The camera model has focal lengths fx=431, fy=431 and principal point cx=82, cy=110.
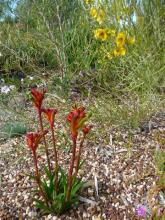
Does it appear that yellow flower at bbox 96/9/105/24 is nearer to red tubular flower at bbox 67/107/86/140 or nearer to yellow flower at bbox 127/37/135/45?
yellow flower at bbox 127/37/135/45

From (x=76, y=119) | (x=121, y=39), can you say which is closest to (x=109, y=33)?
(x=121, y=39)

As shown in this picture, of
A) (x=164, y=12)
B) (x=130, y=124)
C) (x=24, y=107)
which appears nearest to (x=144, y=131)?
(x=130, y=124)

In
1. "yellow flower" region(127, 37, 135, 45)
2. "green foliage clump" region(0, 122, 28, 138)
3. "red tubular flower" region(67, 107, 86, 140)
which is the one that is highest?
"yellow flower" region(127, 37, 135, 45)

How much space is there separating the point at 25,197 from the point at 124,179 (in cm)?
63

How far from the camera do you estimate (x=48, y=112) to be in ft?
7.10

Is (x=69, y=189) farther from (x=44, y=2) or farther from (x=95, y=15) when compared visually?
(x=44, y=2)

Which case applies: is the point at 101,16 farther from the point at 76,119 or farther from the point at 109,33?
the point at 76,119

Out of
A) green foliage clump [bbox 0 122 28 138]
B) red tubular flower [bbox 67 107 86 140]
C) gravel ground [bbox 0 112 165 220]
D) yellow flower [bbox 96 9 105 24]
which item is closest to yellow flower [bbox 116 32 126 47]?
yellow flower [bbox 96 9 105 24]

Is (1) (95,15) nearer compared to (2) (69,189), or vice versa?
(2) (69,189)

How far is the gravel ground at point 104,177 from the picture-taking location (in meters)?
2.50

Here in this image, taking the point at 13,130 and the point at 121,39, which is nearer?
the point at 121,39

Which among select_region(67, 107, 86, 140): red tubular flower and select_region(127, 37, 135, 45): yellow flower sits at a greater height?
select_region(127, 37, 135, 45): yellow flower

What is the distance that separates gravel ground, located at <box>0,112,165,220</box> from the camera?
250cm

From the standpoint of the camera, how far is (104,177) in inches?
109
